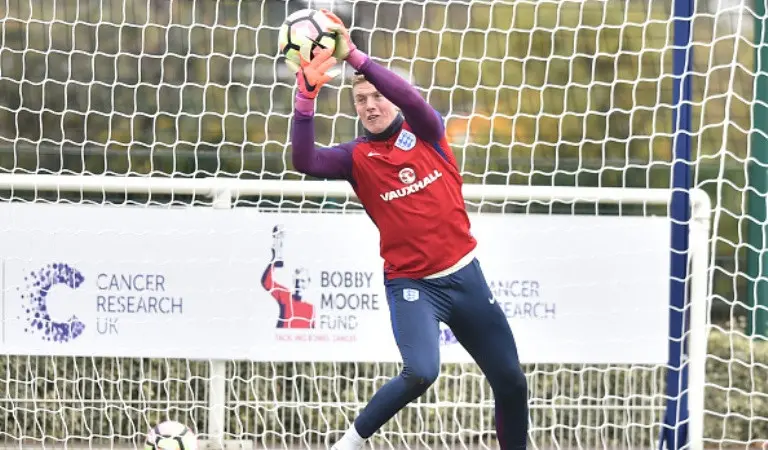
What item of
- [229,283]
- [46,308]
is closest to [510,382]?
[229,283]

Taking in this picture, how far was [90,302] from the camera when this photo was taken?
6836 millimetres

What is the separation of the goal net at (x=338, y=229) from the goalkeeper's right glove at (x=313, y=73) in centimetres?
181

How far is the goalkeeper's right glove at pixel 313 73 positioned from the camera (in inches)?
200

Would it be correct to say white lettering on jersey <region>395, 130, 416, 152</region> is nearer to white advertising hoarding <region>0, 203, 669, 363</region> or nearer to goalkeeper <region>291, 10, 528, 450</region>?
goalkeeper <region>291, 10, 528, 450</region>

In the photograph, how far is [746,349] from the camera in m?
7.55

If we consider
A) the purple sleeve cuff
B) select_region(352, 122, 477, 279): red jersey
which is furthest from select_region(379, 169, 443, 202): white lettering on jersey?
the purple sleeve cuff

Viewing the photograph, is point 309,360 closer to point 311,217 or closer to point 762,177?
point 311,217

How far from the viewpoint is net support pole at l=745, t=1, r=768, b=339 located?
7676mm

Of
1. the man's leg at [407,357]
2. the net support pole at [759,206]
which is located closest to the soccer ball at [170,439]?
the man's leg at [407,357]

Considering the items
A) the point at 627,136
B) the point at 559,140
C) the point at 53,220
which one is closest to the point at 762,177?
the point at 627,136

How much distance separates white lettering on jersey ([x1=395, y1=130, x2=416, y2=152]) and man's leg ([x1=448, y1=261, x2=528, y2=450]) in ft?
1.87

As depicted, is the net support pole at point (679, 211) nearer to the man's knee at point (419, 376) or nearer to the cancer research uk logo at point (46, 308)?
the man's knee at point (419, 376)

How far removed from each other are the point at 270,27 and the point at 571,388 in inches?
113

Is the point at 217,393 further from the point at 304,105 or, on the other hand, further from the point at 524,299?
the point at 304,105
